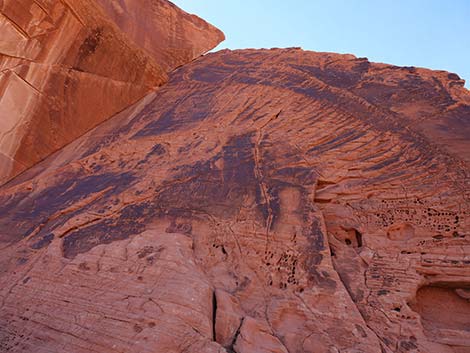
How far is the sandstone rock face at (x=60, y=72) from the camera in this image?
6.73 m

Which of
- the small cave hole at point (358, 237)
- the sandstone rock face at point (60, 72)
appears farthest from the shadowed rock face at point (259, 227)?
the sandstone rock face at point (60, 72)

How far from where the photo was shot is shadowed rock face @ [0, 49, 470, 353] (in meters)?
4.02

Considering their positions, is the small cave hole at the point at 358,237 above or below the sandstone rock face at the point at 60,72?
below

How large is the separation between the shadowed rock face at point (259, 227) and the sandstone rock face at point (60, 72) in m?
0.52

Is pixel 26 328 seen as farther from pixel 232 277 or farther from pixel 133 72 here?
pixel 133 72

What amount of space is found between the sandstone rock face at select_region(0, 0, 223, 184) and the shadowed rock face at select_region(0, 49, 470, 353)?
0.52 m

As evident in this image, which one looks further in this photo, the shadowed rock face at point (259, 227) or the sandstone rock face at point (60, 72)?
the sandstone rock face at point (60, 72)

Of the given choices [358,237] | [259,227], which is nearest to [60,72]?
[259,227]

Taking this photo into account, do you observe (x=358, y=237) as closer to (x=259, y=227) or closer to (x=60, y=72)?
(x=259, y=227)

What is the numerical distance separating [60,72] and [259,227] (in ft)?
16.0

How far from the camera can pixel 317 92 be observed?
6664 millimetres

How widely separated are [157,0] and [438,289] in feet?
27.4

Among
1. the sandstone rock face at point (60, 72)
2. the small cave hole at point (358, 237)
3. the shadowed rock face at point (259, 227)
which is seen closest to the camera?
the shadowed rock face at point (259, 227)

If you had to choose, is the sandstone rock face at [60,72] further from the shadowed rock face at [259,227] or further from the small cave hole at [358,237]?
the small cave hole at [358,237]
